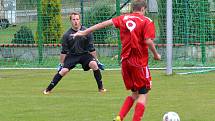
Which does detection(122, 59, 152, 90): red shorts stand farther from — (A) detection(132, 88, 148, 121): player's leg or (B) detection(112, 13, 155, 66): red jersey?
(A) detection(132, 88, 148, 121): player's leg

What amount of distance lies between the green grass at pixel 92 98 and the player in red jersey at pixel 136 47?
742 mm

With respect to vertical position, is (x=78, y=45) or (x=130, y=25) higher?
(x=130, y=25)

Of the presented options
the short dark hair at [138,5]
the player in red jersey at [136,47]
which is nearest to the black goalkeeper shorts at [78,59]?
the player in red jersey at [136,47]

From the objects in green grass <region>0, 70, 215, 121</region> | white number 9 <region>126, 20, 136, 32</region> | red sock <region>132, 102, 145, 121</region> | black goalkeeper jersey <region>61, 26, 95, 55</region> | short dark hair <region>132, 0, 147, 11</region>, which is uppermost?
short dark hair <region>132, 0, 147, 11</region>

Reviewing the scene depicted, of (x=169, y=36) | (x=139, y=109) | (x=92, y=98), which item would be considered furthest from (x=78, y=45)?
(x=139, y=109)

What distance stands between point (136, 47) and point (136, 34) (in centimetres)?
18

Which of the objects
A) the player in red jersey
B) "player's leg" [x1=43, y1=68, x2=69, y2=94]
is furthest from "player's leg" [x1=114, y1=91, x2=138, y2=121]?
"player's leg" [x1=43, y1=68, x2=69, y2=94]

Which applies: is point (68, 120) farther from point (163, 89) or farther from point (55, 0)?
point (55, 0)

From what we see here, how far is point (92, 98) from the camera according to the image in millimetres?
12438

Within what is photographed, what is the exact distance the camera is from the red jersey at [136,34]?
903 cm

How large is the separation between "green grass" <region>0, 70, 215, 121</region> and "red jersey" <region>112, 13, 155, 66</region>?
3.73 ft

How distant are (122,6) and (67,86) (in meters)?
6.12

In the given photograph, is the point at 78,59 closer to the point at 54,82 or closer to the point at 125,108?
the point at 54,82

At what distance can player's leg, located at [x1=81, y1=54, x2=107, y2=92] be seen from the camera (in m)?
13.6
